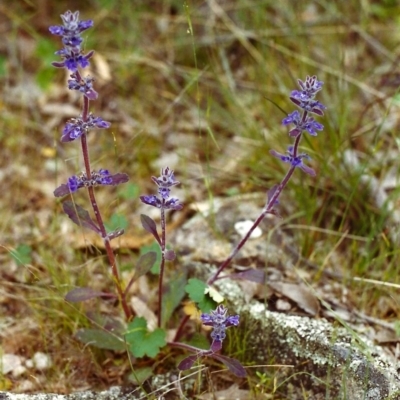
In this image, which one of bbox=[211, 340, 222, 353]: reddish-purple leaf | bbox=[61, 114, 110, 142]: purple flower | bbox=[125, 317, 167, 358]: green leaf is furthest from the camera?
bbox=[125, 317, 167, 358]: green leaf

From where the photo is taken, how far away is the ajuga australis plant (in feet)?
5.35

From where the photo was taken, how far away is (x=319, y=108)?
5.95ft

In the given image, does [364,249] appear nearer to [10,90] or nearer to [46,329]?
[46,329]

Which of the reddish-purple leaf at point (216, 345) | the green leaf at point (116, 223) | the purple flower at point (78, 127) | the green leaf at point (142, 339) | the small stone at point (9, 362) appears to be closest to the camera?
the purple flower at point (78, 127)

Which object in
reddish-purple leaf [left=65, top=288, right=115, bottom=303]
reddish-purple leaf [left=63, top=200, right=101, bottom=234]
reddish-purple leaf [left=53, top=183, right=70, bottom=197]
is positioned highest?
reddish-purple leaf [left=53, top=183, right=70, bottom=197]

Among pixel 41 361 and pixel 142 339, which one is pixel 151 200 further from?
pixel 41 361

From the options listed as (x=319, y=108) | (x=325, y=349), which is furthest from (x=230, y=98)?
(x=325, y=349)

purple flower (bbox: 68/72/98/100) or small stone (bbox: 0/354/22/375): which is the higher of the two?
purple flower (bbox: 68/72/98/100)

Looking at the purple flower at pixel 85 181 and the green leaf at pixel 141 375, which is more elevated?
the purple flower at pixel 85 181

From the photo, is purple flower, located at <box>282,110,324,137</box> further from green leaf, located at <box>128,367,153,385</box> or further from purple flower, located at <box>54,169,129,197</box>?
green leaf, located at <box>128,367,153,385</box>

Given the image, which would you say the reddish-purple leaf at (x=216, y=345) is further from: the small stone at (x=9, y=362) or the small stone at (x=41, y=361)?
the small stone at (x=9, y=362)

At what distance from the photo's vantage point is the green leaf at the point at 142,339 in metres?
1.99

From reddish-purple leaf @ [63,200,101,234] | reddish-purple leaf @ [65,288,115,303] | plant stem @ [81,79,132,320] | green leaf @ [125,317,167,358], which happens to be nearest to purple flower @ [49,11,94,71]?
plant stem @ [81,79,132,320]

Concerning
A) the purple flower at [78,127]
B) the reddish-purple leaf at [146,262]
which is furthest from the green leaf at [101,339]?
the purple flower at [78,127]
